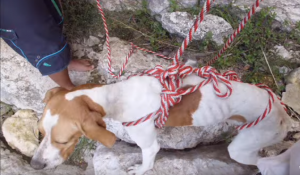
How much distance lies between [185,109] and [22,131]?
2.37 metres

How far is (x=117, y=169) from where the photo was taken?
8.30ft

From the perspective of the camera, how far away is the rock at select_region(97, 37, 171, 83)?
9.17ft

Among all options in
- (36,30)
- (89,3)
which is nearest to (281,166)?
(36,30)

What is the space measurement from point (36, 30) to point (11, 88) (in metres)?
1.30

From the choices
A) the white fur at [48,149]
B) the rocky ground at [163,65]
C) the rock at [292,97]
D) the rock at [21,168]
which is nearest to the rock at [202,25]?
the rocky ground at [163,65]

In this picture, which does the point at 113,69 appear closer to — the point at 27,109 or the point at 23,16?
the point at 23,16

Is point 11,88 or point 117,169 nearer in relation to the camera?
point 117,169

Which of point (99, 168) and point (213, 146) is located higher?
point (213, 146)

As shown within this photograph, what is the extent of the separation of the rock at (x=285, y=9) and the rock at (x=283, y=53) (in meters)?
0.27

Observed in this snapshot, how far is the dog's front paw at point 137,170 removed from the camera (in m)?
2.40

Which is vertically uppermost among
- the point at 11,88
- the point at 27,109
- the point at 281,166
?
the point at 281,166

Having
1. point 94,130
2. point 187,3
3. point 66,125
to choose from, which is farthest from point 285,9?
point 66,125

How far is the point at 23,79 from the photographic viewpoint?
3.12 m

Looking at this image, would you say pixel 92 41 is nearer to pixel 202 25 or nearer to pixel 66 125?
pixel 202 25
